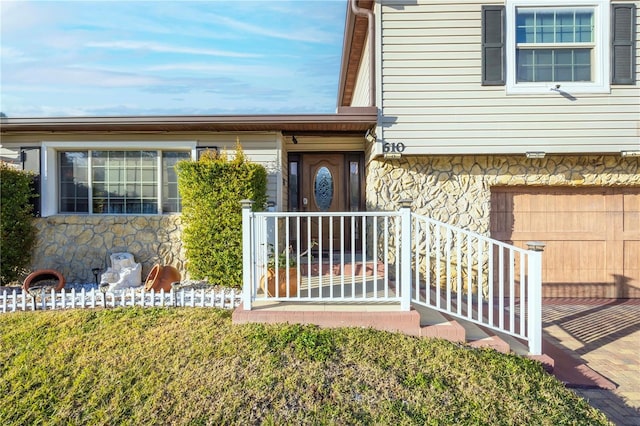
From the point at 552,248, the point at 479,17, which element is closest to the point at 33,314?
the point at 479,17

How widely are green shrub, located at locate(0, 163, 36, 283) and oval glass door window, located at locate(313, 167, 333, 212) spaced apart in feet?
16.5

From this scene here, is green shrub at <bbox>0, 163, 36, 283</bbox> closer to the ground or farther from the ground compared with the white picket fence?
farther from the ground

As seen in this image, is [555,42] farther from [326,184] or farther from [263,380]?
[263,380]

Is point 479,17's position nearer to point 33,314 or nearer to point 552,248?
point 552,248

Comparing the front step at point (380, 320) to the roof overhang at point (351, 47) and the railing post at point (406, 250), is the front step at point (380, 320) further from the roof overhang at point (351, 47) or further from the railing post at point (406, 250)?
the roof overhang at point (351, 47)

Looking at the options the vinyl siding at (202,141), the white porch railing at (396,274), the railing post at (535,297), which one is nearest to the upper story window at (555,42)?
the white porch railing at (396,274)

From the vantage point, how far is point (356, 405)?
8.57 ft

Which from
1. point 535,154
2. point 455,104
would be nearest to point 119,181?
point 455,104

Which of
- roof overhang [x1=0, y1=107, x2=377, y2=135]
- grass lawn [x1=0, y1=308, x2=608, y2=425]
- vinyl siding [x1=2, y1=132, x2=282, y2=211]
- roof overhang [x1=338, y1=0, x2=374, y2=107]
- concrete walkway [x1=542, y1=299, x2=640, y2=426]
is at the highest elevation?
roof overhang [x1=338, y1=0, x2=374, y2=107]

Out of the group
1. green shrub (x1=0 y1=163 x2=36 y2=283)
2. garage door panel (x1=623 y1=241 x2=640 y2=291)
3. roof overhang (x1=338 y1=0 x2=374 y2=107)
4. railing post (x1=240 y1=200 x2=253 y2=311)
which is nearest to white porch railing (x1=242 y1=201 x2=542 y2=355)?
railing post (x1=240 y1=200 x2=253 y2=311)

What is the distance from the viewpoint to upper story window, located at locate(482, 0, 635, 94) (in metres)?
5.23

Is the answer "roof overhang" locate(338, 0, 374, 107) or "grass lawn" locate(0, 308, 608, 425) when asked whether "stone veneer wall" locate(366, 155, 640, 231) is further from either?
"grass lawn" locate(0, 308, 608, 425)

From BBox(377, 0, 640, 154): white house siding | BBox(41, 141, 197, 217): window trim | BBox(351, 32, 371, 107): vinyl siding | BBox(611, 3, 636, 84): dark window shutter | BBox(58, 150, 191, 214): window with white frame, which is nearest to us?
BBox(611, 3, 636, 84): dark window shutter

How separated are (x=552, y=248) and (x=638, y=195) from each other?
1.72 metres
